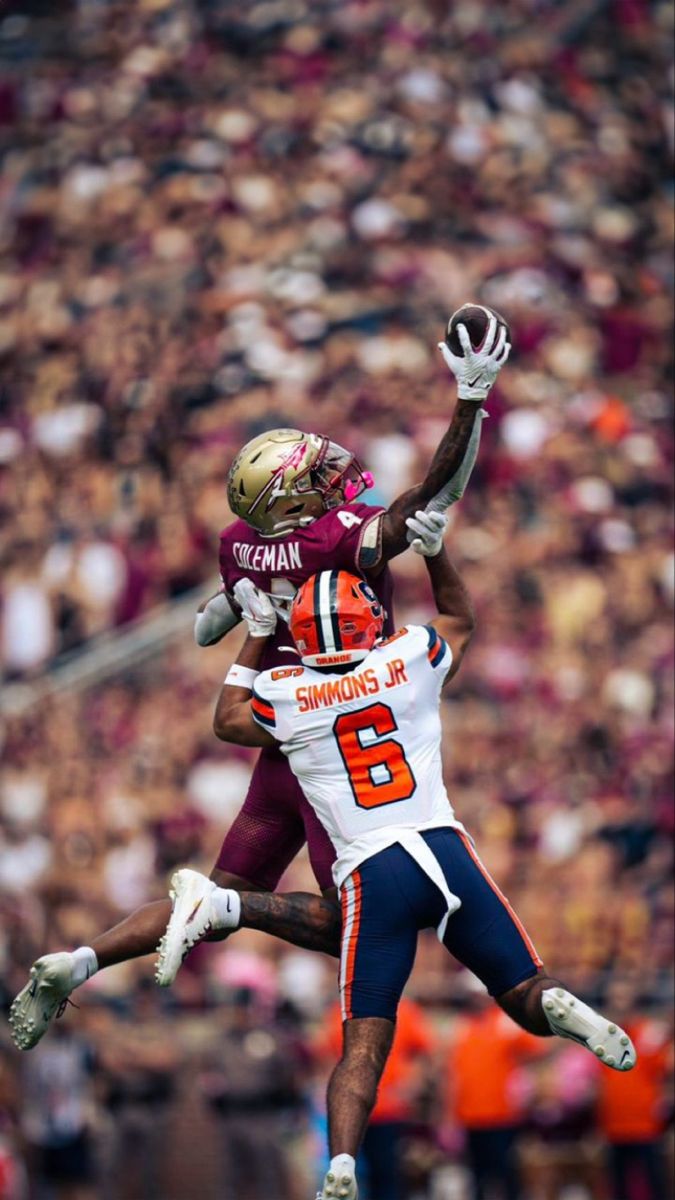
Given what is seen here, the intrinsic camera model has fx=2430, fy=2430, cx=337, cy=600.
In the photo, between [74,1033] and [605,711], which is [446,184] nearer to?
[605,711]

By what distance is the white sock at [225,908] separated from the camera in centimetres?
884

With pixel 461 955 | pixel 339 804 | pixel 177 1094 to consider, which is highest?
pixel 339 804

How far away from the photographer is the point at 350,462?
9.04 m

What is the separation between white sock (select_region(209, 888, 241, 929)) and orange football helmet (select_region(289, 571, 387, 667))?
3.07ft

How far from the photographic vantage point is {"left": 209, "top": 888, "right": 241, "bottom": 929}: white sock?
8.84m

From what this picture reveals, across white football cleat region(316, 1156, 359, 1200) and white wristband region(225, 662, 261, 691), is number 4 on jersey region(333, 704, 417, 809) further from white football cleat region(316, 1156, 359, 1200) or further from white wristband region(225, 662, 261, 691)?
white football cleat region(316, 1156, 359, 1200)

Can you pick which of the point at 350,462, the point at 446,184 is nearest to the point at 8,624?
the point at 446,184

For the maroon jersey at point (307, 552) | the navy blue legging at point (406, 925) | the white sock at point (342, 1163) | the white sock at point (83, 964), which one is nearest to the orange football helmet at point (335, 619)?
the maroon jersey at point (307, 552)

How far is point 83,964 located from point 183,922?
45 cm

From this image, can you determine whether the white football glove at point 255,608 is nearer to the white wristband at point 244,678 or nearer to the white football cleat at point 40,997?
the white wristband at point 244,678

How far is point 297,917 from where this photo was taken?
29.6ft

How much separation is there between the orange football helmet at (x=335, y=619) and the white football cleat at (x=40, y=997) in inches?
57.3

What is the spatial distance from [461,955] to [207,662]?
9.26 metres

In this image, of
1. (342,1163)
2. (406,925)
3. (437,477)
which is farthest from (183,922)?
(437,477)
